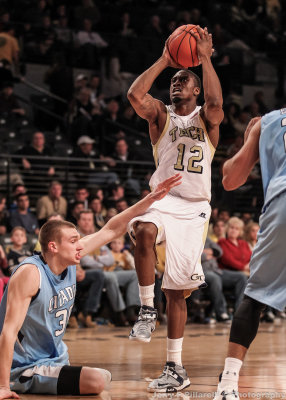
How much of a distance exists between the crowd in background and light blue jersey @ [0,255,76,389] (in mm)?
4864

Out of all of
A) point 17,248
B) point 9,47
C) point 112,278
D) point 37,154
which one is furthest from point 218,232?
point 9,47

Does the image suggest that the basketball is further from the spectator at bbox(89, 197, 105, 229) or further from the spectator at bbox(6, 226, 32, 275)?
the spectator at bbox(89, 197, 105, 229)

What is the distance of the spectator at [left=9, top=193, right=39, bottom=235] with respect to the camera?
420 inches

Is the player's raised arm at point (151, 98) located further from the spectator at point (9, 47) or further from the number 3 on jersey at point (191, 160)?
the spectator at point (9, 47)

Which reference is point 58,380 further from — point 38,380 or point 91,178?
point 91,178

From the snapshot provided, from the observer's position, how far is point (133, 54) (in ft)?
53.7

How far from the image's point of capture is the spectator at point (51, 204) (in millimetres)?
11359

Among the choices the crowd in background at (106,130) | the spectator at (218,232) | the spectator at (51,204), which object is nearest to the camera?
the crowd in background at (106,130)

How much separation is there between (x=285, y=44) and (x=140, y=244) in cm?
1489

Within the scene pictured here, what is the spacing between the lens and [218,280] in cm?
1066

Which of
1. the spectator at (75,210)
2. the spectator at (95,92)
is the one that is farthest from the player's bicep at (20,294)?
the spectator at (95,92)

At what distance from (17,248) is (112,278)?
4.45 ft

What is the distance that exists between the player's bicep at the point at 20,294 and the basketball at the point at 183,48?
6.28ft

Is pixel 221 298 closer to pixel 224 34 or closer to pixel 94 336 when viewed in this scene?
pixel 94 336
